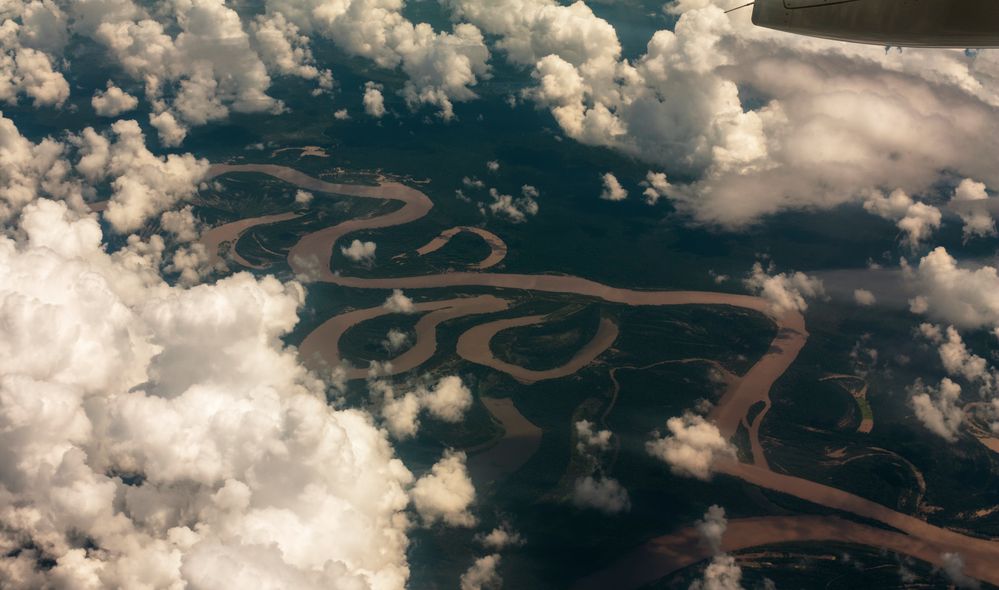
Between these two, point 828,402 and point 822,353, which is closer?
point 828,402

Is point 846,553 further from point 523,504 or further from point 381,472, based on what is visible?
point 381,472

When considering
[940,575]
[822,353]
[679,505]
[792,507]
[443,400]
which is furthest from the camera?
[822,353]

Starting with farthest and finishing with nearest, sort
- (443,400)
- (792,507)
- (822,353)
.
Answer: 1. (822,353)
2. (443,400)
3. (792,507)

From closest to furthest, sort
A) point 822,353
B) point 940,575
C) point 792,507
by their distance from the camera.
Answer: point 940,575 < point 792,507 < point 822,353

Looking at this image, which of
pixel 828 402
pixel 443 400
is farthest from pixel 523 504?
pixel 828 402

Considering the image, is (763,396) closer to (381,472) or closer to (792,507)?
(792,507)

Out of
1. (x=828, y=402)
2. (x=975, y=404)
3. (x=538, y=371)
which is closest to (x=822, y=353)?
(x=828, y=402)

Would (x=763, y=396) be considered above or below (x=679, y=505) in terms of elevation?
above
